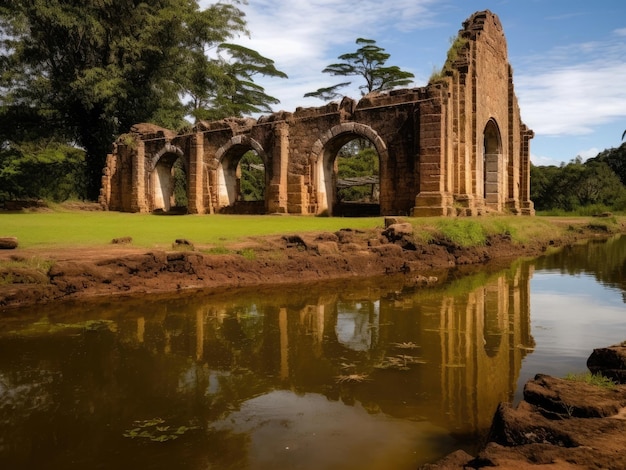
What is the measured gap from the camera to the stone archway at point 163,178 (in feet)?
77.1

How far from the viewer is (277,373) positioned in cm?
416

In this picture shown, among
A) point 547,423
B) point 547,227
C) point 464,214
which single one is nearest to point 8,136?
point 464,214

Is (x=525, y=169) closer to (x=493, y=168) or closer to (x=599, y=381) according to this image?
(x=493, y=168)

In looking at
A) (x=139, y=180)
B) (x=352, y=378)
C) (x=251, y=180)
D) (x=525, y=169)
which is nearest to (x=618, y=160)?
(x=525, y=169)

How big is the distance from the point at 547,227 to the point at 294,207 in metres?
8.31

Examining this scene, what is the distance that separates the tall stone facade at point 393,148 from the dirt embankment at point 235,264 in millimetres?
4778

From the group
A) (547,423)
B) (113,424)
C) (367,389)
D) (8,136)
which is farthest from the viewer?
(8,136)

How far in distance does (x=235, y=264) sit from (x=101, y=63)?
22.3 metres

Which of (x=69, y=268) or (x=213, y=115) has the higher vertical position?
(x=213, y=115)

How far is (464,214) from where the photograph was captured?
1559 cm

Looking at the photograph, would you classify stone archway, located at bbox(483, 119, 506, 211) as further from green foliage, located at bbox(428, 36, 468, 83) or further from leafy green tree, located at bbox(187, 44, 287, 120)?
leafy green tree, located at bbox(187, 44, 287, 120)

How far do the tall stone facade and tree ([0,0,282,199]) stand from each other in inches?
119

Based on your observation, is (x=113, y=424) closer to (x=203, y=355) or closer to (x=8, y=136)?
(x=203, y=355)

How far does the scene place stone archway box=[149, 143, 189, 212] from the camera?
2350 centimetres
